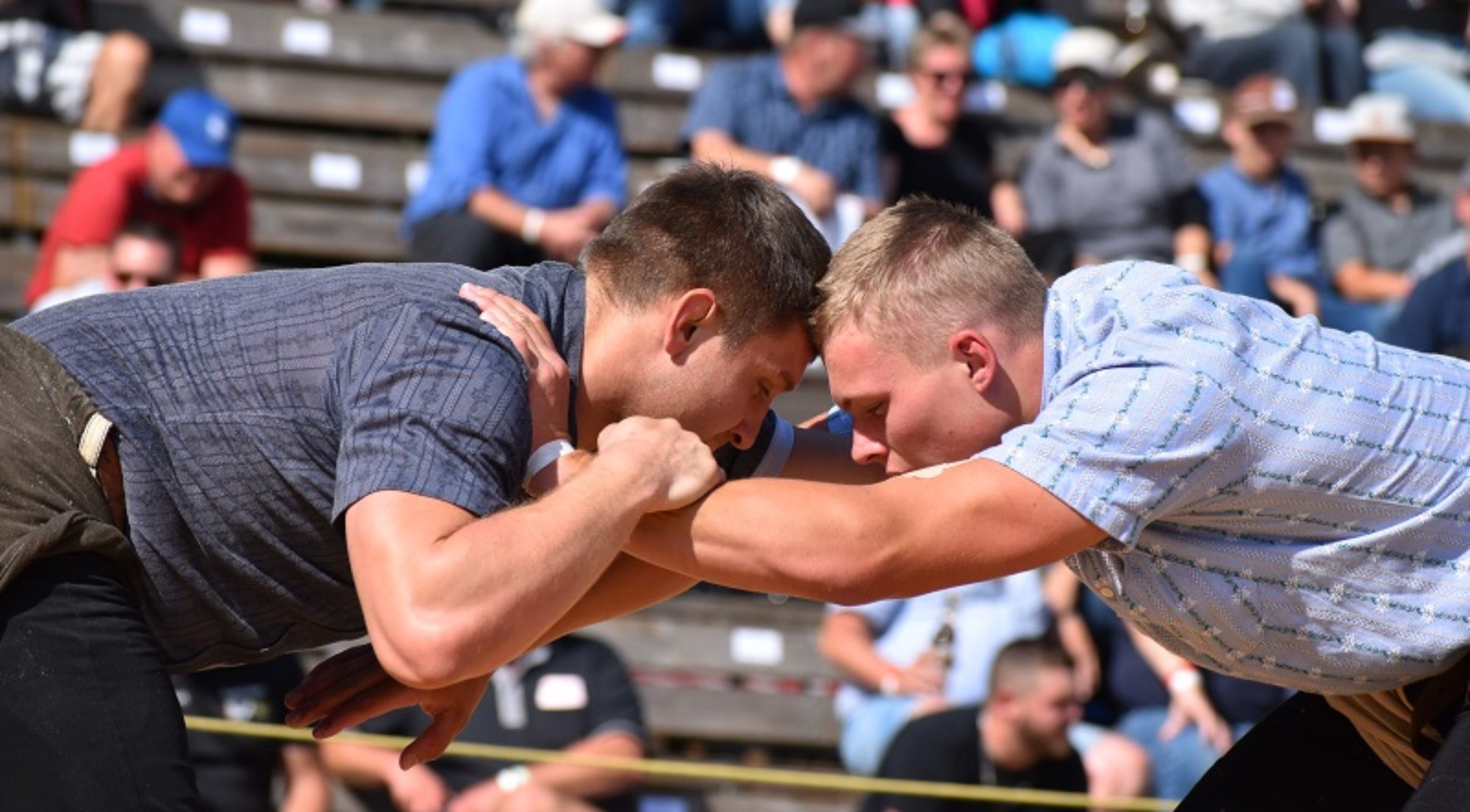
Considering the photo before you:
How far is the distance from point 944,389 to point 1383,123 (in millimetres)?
6092

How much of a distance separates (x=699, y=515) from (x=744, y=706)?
3878 millimetres

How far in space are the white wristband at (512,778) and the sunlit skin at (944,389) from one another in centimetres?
283

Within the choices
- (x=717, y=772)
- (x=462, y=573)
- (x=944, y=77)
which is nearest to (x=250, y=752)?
(x=717, y=772)

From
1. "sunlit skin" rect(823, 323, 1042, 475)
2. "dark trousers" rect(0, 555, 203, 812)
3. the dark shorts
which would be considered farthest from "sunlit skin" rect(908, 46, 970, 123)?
"dark trousers" rect(0, 555, 203, 812)

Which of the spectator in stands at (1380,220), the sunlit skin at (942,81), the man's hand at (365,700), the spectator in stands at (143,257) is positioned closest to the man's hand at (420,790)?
the spectator in stands at (143,257)

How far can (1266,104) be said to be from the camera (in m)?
8.23

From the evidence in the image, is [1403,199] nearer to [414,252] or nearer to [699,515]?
[414,252]

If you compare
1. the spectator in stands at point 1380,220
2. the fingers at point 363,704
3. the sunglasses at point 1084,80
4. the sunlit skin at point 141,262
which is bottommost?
the spectator in stands at point 1380,220

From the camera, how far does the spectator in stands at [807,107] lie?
734cm

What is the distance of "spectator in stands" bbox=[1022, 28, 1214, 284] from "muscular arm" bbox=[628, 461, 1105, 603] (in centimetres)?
476

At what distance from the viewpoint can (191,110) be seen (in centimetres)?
674

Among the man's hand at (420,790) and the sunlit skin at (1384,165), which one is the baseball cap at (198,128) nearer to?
the man's hand at (420,790)

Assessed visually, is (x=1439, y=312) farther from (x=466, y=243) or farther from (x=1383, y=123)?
(x=466, y=243)

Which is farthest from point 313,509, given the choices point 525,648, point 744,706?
point 744,706
